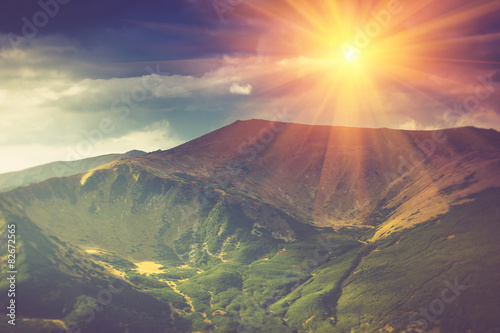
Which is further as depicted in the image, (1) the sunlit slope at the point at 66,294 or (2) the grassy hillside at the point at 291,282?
(2) the grassy hillside at the point at 291,282

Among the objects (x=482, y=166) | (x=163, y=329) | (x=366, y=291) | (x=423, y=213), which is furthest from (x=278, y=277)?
(x=482, y=166)

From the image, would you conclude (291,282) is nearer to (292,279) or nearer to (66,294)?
(292,279)

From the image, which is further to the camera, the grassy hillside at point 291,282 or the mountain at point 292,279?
the grassy hillside at point 291,282

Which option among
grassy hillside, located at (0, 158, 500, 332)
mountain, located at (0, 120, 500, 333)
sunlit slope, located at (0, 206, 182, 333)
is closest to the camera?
sunlit slope, located at (0, 206, 182, 333)

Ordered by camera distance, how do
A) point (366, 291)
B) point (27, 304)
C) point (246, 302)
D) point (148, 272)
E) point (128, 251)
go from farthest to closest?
point (128, 251) < point (148, 272) < point (246, 302) < point (366, 291) < point (27, 304)

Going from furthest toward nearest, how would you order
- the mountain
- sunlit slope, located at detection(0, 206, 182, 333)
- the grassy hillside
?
the grassy hillside, the mountain, sunlit slope, located at detection(0, 206, 182, 333)

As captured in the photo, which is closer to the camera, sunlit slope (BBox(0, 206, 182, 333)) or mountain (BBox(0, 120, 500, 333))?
sunlit slope (BBox(0, 206, 182, 333))

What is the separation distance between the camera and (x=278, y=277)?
163m

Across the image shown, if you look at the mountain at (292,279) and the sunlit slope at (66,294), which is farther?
the mountain at (292,279)

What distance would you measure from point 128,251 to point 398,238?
171 meters

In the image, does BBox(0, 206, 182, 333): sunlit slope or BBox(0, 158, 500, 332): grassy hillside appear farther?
BBox(0, 158, 500, 332): grassy hillside

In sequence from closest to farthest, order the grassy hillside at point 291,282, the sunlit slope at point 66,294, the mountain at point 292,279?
the sunlit slope at point 66,294
the mountain at point 292,279
the grassy hillside at point 291,282

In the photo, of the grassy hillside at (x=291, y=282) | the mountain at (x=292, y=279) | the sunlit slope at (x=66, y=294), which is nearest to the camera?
the sunlit slope at (x=66, y=294)

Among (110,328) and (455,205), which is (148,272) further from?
(455,205)
